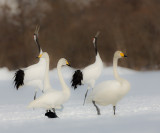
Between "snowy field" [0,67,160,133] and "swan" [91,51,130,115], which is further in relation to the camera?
"swan" [91,51,130,115]

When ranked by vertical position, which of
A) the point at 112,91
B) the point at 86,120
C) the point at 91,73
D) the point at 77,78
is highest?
the point at 91,73

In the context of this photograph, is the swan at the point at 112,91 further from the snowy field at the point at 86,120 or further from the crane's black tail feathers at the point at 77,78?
the crane's black tail feathers at the point at 77,78

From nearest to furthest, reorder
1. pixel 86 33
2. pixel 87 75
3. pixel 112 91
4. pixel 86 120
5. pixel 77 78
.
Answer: pixel 86 120 < pixel 112 91 < pixel 77 78 < pixel 87 75 < pixel 86 33

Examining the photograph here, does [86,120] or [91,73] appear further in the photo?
[91,73]

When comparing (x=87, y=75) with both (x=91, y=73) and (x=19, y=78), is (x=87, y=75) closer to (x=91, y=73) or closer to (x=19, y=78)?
(x=91, y=73)

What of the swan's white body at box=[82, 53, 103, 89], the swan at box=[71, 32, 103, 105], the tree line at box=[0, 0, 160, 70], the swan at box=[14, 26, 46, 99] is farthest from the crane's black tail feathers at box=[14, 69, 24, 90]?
the tree line at box=[0, 0, 160, 70]

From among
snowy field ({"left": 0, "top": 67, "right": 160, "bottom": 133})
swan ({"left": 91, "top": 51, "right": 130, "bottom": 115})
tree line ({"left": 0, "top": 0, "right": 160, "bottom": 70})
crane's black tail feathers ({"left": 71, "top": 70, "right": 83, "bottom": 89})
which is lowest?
snowy field ({"left": 0, "top": 67, "right": 160, "bottom": 133})

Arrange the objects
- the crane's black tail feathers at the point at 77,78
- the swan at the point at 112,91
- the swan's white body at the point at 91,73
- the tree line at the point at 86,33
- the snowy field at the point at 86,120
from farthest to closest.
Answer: the tree line at the point at 86,33
the swan's white body at the point at 91,73
the crane's black tail feathers at the point at 77,78
the swan at the point at 112,91
the snowy field at the point at 86,120

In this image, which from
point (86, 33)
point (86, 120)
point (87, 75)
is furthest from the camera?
point (86, 33)

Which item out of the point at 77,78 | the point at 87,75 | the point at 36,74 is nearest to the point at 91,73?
the point at 87,75

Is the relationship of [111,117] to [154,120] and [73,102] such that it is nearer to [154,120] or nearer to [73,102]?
[154,120]

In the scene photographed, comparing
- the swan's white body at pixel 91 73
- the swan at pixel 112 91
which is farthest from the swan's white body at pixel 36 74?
the swan at pixel 112 91

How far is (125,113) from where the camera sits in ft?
19.7

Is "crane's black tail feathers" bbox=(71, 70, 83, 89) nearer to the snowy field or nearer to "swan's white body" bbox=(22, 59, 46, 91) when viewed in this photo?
the snowy field
